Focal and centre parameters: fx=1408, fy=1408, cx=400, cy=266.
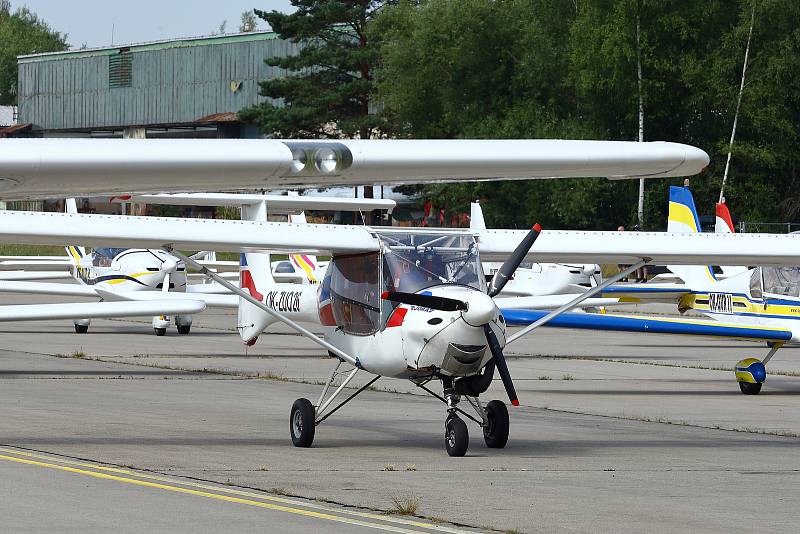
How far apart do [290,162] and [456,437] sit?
531 cm

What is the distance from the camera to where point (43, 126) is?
299ft

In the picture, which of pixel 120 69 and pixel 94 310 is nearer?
pixel 94 310

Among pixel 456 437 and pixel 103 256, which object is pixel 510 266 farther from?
pixel 103 256

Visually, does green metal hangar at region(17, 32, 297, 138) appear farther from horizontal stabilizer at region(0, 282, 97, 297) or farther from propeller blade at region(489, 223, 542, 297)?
propeller blade at region(489, 223, 542, 297)

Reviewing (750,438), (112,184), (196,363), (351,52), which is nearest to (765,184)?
(351,52)

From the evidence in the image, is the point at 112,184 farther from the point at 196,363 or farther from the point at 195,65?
the point at 195,65

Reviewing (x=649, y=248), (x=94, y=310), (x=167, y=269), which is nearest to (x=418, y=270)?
(x=649, y=248)

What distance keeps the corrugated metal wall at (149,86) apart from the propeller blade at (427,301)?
65693 millimetres

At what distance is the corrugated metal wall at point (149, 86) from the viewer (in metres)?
78.7

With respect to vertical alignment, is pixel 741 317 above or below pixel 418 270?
below

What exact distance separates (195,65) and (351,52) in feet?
65.1

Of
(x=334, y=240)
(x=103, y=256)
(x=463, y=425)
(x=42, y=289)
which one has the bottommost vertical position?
(x=42, y=289)

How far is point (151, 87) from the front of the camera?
8375 cm

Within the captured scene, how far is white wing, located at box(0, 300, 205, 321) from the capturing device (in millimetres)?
19797
